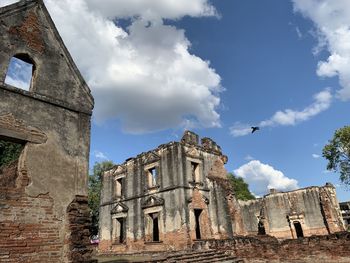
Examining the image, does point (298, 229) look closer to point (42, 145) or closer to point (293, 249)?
point (293, 249)

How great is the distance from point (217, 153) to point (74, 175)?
15112 mm

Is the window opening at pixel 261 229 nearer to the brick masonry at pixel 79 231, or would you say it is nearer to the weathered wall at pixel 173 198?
the weathered wall at pixel 173 198

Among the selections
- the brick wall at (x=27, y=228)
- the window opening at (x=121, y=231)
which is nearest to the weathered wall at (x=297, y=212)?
the window opening at (x=121, y=231)

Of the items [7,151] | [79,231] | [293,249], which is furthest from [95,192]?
[79,231]

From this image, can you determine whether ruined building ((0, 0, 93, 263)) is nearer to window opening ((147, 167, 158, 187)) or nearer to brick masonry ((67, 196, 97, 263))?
brick masonry ((67, 196, 97, 263))

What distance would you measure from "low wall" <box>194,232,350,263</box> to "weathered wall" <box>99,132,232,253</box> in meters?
2.53

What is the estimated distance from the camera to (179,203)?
17719mm

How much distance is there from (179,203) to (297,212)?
42.1 feet

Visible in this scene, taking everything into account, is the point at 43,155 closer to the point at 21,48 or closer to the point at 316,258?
the point at 21,48

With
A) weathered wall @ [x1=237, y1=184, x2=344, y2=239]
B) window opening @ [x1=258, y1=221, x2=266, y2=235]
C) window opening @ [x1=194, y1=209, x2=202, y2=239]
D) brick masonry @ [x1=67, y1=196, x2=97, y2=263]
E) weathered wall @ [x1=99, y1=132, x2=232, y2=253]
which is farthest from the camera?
window opening @ [x1=258, y1=221, x2=266, y2=235]

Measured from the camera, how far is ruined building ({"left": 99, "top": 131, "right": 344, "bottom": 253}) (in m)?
18.0

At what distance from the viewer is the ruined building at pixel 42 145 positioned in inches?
256

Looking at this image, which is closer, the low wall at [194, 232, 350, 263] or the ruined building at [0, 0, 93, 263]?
the ruined building at [0, 0, 93, 263]

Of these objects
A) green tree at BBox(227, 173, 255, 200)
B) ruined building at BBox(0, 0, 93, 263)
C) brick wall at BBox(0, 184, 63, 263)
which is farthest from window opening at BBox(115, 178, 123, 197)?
green tree at BBox(227, 173, 255, 200)
